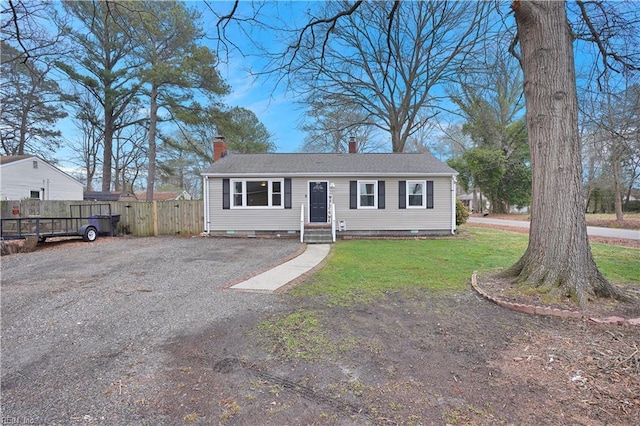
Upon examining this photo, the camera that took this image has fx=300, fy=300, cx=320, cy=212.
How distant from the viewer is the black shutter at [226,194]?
12250 mm

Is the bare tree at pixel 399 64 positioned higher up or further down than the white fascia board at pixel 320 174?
higher up

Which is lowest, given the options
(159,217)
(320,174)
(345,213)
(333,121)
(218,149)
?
(159,217)

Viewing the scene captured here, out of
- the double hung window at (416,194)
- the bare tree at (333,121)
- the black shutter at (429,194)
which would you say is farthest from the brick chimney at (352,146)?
the black shutter at (429,194)

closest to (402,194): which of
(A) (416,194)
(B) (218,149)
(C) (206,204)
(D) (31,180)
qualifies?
(A) (416,194)

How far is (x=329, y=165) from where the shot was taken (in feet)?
42.7

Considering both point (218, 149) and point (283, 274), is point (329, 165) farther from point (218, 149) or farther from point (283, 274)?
point (283, 274)

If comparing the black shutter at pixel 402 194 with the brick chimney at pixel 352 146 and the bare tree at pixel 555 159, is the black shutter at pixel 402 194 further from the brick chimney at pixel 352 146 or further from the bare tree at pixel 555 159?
the bare tree at pixel 555 159

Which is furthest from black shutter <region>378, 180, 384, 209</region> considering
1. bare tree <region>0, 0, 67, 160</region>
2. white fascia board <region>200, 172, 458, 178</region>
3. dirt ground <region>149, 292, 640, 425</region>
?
bare tree <region>0, 0, 67, 160</region>

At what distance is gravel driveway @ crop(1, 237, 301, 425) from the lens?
2205 mm

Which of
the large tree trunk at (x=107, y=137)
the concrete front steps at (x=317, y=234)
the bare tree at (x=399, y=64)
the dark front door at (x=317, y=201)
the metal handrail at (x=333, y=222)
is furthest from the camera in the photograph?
the large tree trunk at (x=107, y=137)

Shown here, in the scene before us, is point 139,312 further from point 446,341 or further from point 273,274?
point 446,341

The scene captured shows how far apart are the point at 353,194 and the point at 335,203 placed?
0.82 meters

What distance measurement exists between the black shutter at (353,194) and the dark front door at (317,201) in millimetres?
1029

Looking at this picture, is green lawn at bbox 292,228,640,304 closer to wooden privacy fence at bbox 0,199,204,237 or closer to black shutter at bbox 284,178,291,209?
black shutter at bbox 284,178,291,209
